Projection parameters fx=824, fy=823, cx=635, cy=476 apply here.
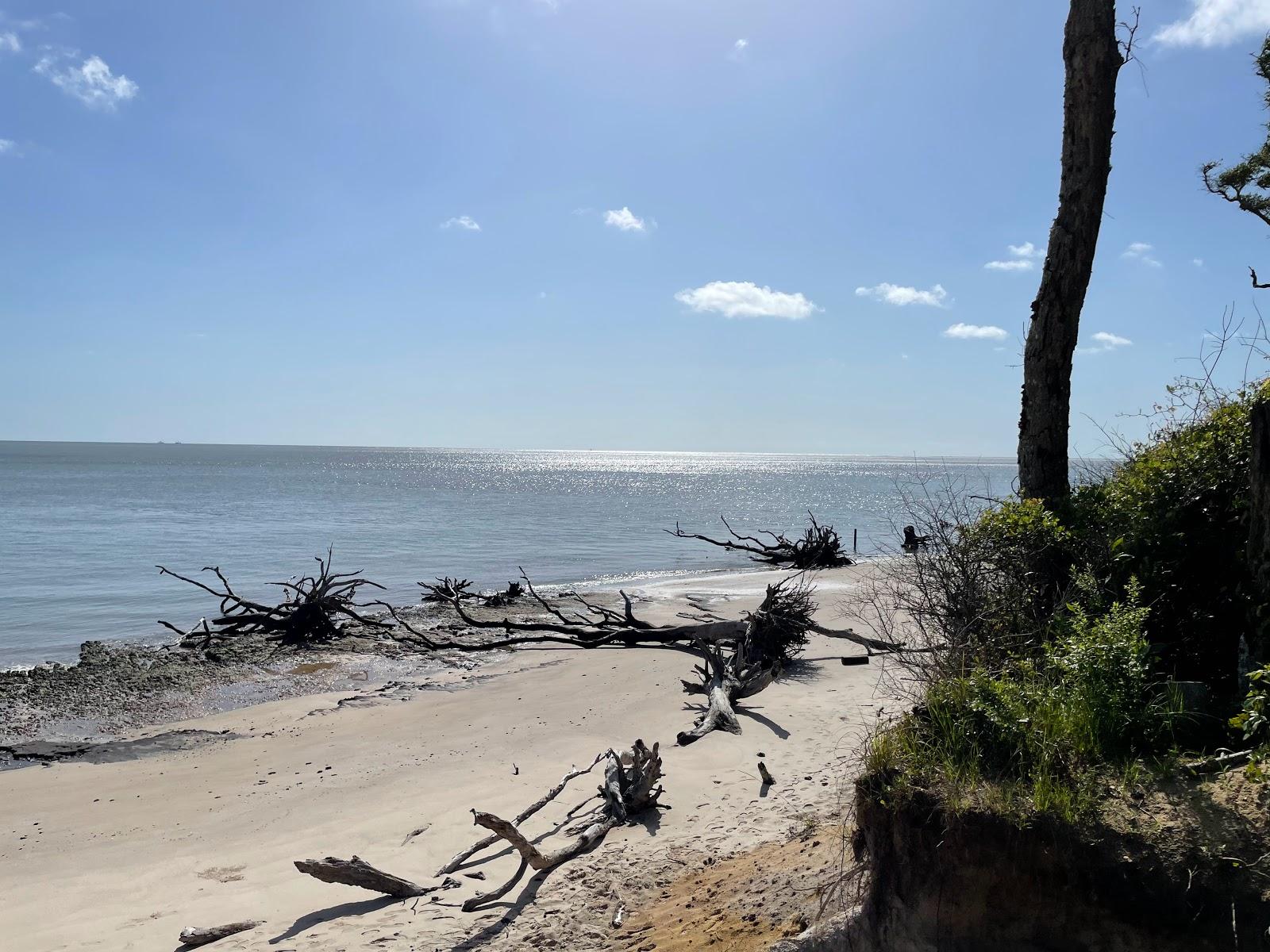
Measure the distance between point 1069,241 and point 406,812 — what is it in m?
7.95

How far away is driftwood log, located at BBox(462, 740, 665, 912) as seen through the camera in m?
5.03

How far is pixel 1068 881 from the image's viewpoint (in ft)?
10.6

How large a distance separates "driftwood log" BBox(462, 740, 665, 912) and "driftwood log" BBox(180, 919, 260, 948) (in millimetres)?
1414

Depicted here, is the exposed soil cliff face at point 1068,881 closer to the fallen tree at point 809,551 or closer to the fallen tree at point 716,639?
the fallen tree at point 716,639

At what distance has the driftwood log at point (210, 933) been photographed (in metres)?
4.80

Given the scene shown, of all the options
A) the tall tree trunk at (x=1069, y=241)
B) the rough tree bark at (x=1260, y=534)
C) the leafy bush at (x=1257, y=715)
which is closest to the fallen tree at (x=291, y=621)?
the tall tree trunk at (x=1069, y=241)

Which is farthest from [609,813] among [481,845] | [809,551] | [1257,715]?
[809,551]

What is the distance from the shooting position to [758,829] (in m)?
5.44

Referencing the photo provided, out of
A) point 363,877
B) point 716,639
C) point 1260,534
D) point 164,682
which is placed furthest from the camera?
point 164,682

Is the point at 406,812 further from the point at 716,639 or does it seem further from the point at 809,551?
the point at 809,551

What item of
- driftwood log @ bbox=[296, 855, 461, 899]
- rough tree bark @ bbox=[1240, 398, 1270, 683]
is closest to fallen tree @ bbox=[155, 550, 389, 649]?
driftwood log @ bbox=[296, 855, 461, 899]

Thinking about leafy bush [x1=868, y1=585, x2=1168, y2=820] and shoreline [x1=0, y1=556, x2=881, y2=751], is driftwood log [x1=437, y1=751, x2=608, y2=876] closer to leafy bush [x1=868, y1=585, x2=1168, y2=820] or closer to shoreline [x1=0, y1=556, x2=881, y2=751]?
leafy bush [x1=868, y1=585, x2=1168, y2=820]

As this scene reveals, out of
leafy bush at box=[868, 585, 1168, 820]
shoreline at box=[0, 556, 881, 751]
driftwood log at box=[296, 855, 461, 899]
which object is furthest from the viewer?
shoreline at box=[0, 556, 881, 751]

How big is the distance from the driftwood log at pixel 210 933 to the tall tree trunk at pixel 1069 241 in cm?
714
